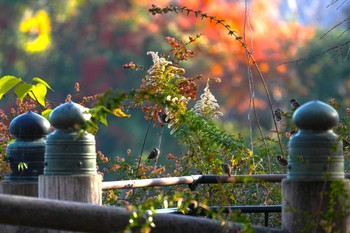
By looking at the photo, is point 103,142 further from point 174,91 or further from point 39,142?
point 39,142

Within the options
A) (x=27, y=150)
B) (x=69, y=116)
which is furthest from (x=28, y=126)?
(x=69, y=116)

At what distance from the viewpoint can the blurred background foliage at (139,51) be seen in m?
21.2

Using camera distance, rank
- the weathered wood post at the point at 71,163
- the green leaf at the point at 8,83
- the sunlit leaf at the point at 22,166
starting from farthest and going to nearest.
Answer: the green leaf at the point at 8,83, the sunlit leaf at the point at 22,166, the weathered wood post at the point at 71,163

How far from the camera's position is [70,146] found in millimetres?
3098

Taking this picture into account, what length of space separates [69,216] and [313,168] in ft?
2.70

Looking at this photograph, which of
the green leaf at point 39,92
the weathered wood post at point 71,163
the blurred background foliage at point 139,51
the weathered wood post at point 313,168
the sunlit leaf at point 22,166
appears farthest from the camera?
the blurred background foliage at point 139,51

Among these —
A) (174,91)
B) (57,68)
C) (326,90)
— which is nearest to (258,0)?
(326,90)

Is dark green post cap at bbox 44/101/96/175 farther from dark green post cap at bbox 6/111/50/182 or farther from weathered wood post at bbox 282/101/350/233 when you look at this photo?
weathered wood post at bbox 282/101/350/233

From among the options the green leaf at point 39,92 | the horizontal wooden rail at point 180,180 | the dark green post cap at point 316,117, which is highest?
the green leaf at point 39,92

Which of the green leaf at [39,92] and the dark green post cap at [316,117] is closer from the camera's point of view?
the dark green post cap at [316,117]

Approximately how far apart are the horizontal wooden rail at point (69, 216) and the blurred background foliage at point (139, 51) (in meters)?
17.2

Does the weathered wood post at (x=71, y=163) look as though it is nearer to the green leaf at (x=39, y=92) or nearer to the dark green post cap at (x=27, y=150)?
the dark green post cap at (x=27, y=150)

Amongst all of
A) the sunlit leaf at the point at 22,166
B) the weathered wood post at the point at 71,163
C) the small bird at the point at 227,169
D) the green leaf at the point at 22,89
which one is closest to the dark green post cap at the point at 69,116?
the weathered wood post at the point at 71,163

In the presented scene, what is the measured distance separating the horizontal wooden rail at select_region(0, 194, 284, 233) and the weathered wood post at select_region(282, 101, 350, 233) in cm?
27
